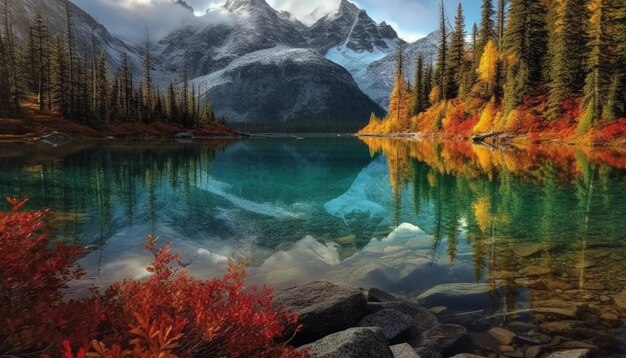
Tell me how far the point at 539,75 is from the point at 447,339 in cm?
7086

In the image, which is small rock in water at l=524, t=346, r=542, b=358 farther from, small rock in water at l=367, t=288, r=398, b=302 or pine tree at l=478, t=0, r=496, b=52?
pine tree at l=478, t=0, r=496, b=52

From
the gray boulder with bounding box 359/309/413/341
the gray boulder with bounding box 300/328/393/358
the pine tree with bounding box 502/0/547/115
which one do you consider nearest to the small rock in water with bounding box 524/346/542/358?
the gray boulder with bounding box 359/309/413/341

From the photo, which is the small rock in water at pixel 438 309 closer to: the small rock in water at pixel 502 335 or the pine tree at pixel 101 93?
the small rock in water at pixel 502 335

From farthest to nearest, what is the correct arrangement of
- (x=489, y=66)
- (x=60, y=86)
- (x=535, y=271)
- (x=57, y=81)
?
(x=60, y=86) < (x=57, y=81) < (x=489, y=66) < (x=535, y=271)

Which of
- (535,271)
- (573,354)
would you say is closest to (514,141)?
(535,271)

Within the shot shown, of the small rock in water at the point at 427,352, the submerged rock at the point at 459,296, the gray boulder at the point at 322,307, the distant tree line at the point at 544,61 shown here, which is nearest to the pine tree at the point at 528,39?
the distant tree line at the point at 544,61

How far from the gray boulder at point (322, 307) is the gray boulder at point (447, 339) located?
3.98 ft

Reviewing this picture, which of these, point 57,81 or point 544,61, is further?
point 57,81

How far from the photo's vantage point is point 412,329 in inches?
301

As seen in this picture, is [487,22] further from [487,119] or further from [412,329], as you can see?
[412,329]

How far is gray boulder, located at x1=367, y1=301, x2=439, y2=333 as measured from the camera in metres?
8.00

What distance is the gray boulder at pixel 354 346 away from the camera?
191 inches

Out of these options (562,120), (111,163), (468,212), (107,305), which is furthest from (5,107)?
(562,120)

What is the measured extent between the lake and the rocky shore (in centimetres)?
30
